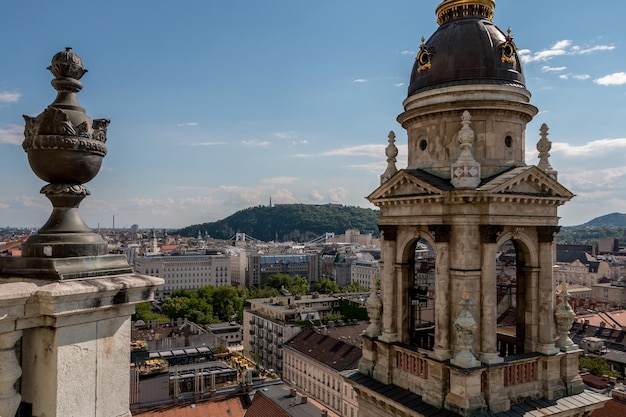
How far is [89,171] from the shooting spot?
5340 mm

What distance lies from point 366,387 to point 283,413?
24.6 meters

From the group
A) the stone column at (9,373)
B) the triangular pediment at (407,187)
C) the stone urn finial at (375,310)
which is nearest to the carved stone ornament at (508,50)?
the triangular pediment at (407,187)

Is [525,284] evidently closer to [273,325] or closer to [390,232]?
[390,232]

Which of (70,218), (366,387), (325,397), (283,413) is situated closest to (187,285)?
(325,397)

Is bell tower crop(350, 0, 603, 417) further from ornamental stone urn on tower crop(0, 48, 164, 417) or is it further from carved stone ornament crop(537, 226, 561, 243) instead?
ornamental stone urn on tower crop(0, 48, 164, 417)

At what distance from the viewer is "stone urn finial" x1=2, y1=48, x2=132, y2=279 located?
508cm

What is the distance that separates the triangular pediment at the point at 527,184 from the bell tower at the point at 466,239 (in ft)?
0.14

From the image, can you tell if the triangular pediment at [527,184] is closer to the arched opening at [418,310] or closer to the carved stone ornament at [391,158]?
the arched opening at [418,310]

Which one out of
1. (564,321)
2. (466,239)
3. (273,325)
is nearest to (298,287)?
(273,325)

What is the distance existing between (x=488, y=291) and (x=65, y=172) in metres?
12.5

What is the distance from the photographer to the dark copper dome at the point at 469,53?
16078 mm

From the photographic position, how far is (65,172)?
17.0 feet

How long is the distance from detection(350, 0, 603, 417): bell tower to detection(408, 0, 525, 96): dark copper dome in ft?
0.13

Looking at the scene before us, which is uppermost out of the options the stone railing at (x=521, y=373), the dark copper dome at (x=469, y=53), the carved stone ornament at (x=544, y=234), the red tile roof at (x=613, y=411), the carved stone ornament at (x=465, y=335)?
the dark copper dome at (x=469, y=53)
